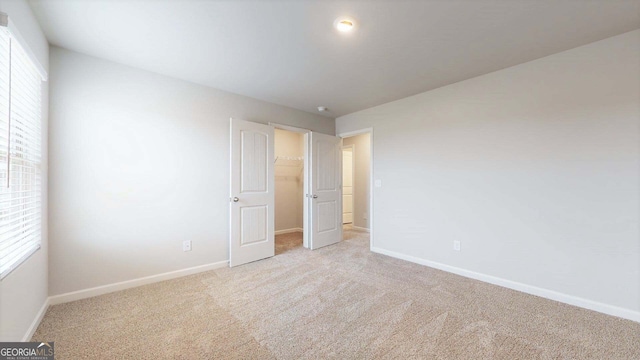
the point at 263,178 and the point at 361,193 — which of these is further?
the point at 361,193

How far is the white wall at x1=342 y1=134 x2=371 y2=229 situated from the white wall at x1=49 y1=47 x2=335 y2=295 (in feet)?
10.5

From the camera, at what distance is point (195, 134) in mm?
3023

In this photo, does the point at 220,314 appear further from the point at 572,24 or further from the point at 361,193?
the point at 361,193

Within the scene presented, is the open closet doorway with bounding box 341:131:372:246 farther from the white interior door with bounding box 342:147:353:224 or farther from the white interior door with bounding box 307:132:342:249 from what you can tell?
the white interior door with bounding box 307:132:342:249

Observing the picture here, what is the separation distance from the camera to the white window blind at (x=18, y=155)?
4.72ft

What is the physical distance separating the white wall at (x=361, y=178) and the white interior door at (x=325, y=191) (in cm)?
122

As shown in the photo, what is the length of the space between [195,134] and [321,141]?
2024 millimetres

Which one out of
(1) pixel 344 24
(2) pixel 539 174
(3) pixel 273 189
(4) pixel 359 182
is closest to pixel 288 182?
(4) pixel 359 182

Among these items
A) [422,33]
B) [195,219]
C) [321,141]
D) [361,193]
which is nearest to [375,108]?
[321,141]

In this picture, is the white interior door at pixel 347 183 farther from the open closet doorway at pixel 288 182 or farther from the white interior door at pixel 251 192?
the white interior door at pixel 251 192

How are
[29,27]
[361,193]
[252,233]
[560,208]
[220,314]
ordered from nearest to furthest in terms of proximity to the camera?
[29,27] → [220,314] → [560,208] → [252,233] → [361,193]

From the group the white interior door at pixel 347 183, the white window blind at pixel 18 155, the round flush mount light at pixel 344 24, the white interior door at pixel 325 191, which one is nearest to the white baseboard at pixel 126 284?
the white window blind at pixel 18 155

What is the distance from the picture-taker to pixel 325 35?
2057 millimetres

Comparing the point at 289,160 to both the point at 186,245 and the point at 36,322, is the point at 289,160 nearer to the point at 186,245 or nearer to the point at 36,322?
the point at 186,245
